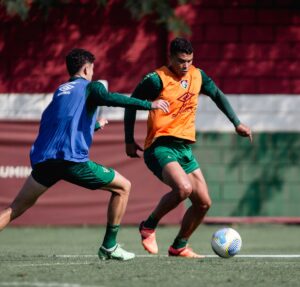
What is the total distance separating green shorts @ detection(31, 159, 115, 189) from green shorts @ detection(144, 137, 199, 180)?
2.93 ft

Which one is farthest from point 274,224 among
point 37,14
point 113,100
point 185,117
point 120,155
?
point 113,100

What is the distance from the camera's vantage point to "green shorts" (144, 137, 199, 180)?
34.1 feet

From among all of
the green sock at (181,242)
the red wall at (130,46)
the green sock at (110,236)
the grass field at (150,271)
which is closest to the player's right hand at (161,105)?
the green sock at (110,236)

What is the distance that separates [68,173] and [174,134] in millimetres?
1359

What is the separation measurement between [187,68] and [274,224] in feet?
28.8

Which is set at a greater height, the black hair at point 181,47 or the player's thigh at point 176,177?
the black hair at point 181,47

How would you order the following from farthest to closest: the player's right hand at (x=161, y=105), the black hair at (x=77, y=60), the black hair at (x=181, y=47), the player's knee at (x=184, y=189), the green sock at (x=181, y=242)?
the green sock at (x=181, y=242) → the black hair at (x=181, y=47) → the player's knee at (x=184, y=189) → the black hair at (x=77, y=60) → the player's right hand at (x=161, y=105)

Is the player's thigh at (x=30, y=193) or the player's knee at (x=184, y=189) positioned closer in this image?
the player's thigh at (x=30, y=193)

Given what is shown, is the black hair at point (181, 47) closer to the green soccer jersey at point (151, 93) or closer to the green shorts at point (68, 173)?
the green soccer jersey at point (151, 93)

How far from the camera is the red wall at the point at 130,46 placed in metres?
19.2

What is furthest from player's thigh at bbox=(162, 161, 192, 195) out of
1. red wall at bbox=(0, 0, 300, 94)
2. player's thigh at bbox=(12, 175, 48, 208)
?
red wall at bbox=(0, 0, 300, 94)

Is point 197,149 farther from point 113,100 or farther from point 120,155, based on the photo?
point 113,100

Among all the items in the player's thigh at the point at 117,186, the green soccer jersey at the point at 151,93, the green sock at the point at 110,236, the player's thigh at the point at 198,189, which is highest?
the green soccer jersey at the point at 151,93

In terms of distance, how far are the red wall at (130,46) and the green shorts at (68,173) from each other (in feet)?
31.5
